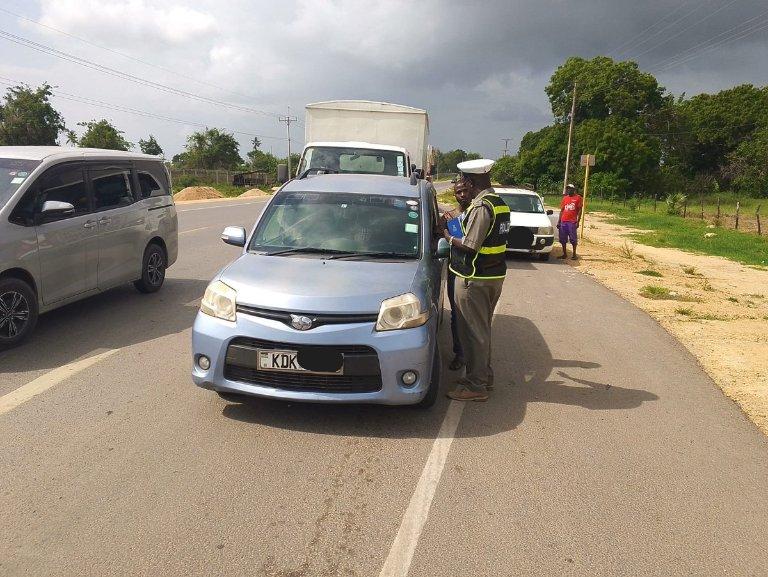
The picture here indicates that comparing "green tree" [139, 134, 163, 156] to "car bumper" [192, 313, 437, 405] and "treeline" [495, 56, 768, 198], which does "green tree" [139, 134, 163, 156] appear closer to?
"treeline" [495, 56, 768, 198]

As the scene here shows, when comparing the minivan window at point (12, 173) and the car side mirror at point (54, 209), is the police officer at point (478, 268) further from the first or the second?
the minivan window at point (12, 173)

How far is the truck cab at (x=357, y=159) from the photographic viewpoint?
38.8ft

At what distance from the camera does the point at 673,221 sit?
2798cm

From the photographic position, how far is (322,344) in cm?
403

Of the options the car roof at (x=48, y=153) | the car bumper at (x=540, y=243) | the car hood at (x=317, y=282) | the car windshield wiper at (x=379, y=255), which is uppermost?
the car roof at (x=48, y=153)

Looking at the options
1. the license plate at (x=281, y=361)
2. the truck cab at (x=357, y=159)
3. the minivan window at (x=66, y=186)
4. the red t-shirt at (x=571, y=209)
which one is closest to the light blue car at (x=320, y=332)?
the license plate at (x=281, y=361)

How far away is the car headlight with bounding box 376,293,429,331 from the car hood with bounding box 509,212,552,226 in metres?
9.99

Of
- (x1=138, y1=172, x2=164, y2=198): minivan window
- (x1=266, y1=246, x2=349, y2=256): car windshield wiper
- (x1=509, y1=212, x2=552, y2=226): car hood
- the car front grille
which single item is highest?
(x1=138, y1=172, x2=164, y2=198): minivan window

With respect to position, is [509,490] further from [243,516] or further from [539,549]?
[243,516]

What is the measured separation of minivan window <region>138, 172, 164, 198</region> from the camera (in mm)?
8062

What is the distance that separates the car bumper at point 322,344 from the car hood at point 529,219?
10170mm

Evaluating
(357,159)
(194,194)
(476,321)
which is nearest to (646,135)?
(194,194)

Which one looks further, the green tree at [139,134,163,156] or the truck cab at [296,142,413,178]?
the green tree at [139,134,163,156]

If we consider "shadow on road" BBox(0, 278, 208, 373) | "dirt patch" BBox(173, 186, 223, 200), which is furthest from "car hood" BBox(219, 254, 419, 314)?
"dirt patch" BBox(173, 186, 223, 200)
